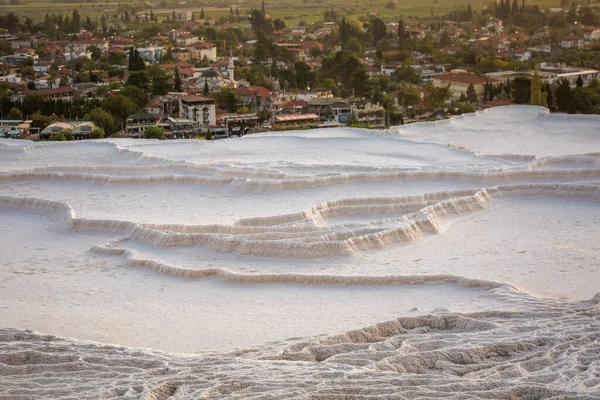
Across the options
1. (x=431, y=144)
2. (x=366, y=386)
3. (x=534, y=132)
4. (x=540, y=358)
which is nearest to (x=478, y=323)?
(x=540, y=358)

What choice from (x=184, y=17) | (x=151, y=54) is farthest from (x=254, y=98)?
(x=184, y=17)

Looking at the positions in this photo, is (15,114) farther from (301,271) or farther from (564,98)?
(301,271)

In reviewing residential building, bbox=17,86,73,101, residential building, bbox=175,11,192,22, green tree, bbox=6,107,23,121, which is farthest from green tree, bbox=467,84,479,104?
residential building, bbox=175,11,192,22

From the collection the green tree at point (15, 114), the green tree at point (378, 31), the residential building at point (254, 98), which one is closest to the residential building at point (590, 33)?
the green tree at point (378, 31)

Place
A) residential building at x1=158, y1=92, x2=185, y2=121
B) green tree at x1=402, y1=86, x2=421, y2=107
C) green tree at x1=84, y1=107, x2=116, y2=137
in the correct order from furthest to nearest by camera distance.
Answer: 1. green tree at x1=402, y1=86, x2=421, y2=107
2. residential building at x1=158, y1=92, x2=185, y2=121
3. green tree at x1=84, y1=107, x2=116, y2=137

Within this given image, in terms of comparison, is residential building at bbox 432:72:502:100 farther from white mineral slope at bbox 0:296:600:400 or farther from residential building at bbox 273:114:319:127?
white mineral slope at bbox 0:296:600:400

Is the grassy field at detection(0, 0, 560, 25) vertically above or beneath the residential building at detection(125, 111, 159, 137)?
above
